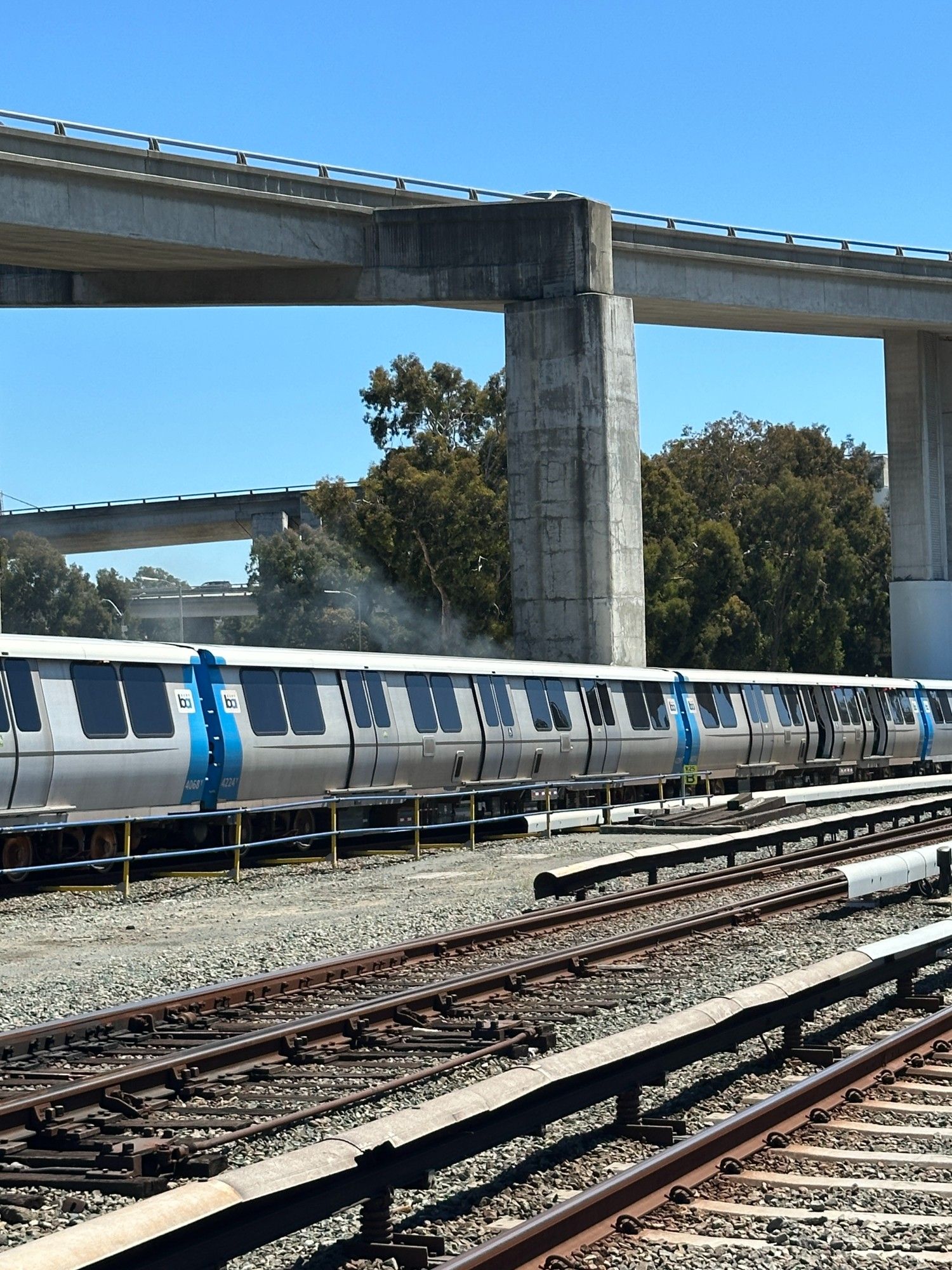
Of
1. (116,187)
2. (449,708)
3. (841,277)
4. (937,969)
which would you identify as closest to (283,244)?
(116,187)

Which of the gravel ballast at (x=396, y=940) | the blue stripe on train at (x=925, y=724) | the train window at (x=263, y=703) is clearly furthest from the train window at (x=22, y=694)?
the blue stripe on train at (x=925, y=724)

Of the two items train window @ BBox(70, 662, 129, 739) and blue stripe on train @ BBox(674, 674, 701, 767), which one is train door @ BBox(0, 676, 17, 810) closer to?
train window @ BBox(70, 662, 129, 739)

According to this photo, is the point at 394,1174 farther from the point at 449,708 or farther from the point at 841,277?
the point at 841,277

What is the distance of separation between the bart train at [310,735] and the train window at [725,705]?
0.05 meters

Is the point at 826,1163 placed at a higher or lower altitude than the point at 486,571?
lower

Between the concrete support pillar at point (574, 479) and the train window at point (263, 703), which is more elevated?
the concrete support pillar at point (574, 479)

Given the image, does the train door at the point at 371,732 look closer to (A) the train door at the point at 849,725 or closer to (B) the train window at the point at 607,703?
(B) the train window at the point at 607,703

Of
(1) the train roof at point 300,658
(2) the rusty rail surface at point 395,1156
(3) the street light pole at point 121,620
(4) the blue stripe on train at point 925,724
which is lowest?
(2) the rusty rail surface at point 395,1156

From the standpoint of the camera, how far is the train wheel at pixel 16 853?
20.0 metres

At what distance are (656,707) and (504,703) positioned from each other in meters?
5.29

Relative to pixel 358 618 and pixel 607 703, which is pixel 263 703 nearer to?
pixel 607 703

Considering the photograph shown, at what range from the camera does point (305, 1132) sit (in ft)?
26.4

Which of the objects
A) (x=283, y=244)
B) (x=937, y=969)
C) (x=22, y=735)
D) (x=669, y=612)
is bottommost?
(x=937, y=969)

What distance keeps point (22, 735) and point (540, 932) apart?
683cm
